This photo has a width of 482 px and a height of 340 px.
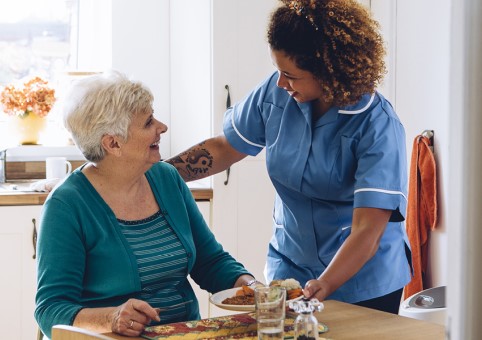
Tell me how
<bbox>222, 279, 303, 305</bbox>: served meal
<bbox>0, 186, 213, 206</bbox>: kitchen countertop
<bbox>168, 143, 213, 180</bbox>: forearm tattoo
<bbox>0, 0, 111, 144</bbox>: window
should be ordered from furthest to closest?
1. <bbox>0, 0, 111, 144</bbox>: window
2. <bbox>0, 186, 213, 206</bbox>: kitchen countertop
3. <bbox>168, 143, 213, 180</bbox>: forearm tattoo
4. <bbox>222, 279, 303, 305</bbox>: served meal

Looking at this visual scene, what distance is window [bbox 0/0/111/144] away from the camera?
375 cm

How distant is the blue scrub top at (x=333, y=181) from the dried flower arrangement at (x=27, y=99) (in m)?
1.80

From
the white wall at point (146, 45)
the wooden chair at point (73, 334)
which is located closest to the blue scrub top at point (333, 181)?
the wooden chair at point (73, 334)

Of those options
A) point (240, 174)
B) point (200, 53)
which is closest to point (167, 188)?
point (240, 174)

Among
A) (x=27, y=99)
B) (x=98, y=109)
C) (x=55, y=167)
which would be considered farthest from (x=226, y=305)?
(x=27, y=99)

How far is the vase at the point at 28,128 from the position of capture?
3518 mm

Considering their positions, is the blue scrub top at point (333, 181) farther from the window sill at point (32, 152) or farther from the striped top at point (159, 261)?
the window sill at point (32, 152)

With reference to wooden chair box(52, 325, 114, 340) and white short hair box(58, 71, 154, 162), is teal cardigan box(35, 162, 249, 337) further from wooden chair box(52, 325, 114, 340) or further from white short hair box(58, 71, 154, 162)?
wooden chair box(52, 325, 114, 340)

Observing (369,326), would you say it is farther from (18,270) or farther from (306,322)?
(18,270)

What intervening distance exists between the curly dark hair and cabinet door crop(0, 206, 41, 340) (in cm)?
168

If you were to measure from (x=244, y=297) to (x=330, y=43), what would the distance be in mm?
643

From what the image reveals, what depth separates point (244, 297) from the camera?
1.61 metres

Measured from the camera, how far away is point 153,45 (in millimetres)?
3703

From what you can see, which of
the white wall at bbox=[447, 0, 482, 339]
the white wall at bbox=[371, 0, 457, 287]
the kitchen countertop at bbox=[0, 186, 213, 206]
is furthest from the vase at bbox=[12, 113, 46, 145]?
the white wall at bbox=[447, 0, 482, 339]
